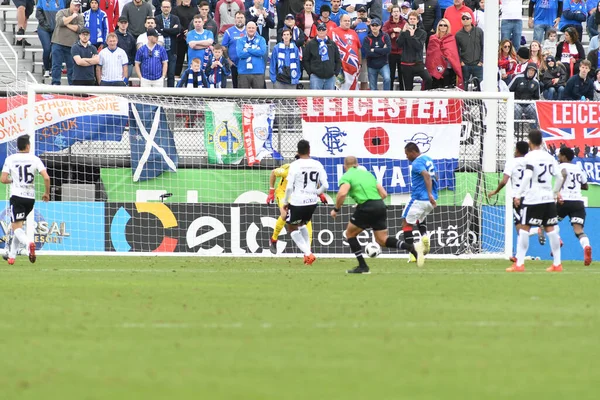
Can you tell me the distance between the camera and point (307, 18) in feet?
84.3

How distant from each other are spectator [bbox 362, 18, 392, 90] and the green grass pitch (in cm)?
1025

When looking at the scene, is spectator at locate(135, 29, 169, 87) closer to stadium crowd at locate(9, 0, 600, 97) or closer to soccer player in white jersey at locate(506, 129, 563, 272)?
stadium crowd at locate(9, 0, 600, 97)

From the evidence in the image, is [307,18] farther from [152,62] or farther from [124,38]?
[124,38]

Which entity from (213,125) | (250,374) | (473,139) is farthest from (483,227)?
(250,374)

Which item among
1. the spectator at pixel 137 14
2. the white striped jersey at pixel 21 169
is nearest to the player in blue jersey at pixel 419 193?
the white striped jersey at pixel 21 169

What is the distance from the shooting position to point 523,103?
24.1m

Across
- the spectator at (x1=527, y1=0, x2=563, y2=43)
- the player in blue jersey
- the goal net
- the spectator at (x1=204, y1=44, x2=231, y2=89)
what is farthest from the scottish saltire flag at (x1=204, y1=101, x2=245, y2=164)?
the spectator at (x1=527, y1=0, x2=563, y2=43)

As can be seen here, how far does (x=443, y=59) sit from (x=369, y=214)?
32.1 feet

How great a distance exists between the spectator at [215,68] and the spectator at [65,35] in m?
2.81

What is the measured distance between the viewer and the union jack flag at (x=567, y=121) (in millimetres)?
23734

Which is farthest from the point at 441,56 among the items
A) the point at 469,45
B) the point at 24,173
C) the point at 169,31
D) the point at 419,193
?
the point at 24,173

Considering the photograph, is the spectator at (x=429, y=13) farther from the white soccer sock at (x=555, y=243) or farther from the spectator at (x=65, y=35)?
the white soccer sock at (x=555, y=243)

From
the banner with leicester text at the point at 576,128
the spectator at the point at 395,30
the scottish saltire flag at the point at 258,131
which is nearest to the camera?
the scottish saltire flag at the point at 258,131

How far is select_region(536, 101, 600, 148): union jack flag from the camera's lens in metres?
23.7
